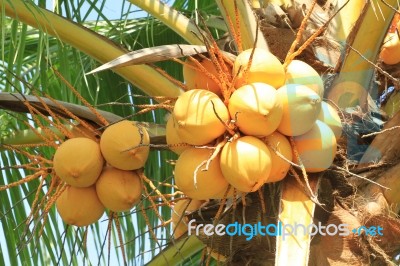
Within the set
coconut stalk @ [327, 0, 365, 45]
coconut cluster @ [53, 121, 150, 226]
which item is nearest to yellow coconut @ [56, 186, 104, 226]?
coconut cluster @ [53, 121, 150, 226]

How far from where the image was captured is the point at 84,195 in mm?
1794

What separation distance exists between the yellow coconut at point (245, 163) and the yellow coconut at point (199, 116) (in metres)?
0.05

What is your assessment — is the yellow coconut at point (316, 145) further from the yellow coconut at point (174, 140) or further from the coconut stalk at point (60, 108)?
the coconut stalk at point (60, 108)

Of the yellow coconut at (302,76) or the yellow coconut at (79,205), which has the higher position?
the yellow coconut at (302,76)

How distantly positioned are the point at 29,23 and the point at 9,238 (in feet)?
2.69

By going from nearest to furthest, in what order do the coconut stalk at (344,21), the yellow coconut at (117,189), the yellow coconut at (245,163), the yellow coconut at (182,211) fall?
the yellow coconut at (245,163) → the yellow coconut at (117,189) → the yellow coconut at (182,211) → the coconut stalk at (344,21)

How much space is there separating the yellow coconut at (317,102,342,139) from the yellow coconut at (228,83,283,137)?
18 cm

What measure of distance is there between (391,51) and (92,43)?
86 centimetres

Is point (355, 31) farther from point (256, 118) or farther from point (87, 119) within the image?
point (87, 119)

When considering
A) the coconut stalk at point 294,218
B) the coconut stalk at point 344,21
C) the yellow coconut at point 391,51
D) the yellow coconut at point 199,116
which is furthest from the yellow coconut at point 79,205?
the yellow coconut at point 391,51

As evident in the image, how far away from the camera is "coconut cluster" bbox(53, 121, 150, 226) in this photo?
5.67ft

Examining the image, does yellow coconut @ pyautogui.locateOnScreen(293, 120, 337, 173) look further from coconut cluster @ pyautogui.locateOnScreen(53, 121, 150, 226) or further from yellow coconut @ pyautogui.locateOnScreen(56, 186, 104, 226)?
yellow coconut @ pyautogui.locateOnScreen(56, 186, 104, 226)

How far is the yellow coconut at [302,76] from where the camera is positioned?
5.44ft

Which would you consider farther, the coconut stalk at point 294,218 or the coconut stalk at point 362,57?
the coconut stalk at point 362,57
